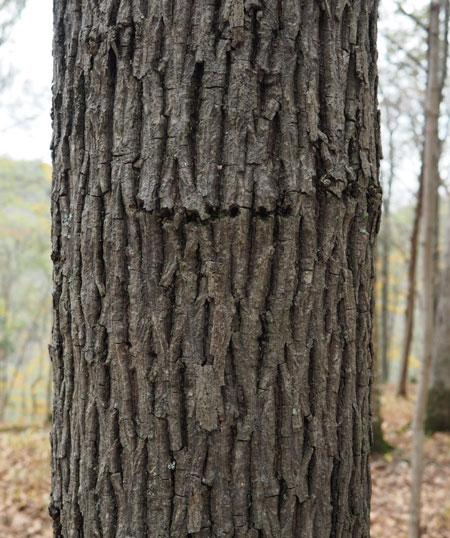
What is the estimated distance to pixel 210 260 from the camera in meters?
1.26

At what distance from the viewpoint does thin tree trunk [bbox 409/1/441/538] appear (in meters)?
3.35

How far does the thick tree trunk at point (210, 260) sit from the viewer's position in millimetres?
1267

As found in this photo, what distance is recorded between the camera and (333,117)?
1.36 m

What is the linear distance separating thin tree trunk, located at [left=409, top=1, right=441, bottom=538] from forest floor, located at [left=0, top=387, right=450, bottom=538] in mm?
1338

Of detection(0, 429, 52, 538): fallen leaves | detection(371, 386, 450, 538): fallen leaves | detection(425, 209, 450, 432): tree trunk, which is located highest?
detection(425, 209, 450, 432): tree trunk

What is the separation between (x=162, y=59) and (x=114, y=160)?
0.27m

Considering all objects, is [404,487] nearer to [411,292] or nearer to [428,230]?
[428,230]

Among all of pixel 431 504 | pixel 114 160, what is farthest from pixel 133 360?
pixel 431 504

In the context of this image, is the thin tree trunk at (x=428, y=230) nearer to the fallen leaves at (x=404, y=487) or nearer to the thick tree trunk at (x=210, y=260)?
the fallen leaves at (x=404, y=487)

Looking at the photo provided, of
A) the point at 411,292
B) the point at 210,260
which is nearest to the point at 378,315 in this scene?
the point at 411,292

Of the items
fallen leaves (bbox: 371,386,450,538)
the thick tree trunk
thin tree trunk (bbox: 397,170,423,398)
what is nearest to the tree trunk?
fallen leaves (bbox: 371,386,450,538)

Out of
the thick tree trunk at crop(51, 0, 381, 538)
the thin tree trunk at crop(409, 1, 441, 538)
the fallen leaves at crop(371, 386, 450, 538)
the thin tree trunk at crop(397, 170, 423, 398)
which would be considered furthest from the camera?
the thin tree trunk at crop(397, 170, 423, 398)

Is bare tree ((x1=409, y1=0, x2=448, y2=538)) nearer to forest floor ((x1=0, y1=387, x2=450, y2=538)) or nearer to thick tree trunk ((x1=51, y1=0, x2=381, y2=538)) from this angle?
forest floor ((x1=0, y1=387, x2=450, y2=538))

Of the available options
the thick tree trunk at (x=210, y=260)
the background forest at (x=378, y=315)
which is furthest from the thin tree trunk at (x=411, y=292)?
the thick tree trunk at (x=210, y=260)
